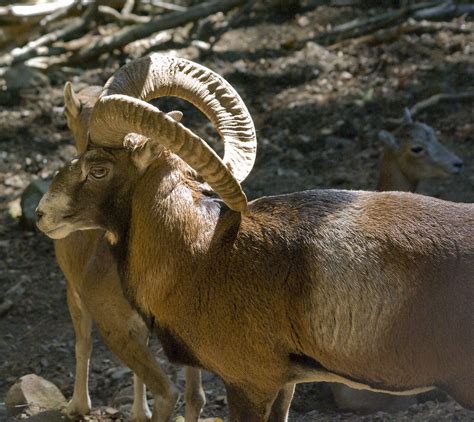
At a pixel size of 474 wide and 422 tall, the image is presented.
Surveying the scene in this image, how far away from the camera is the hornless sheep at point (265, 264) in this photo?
548cm

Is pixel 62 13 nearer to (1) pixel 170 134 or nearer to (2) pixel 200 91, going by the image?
(2) pixel 200 91

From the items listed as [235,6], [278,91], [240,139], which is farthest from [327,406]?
[235,6]

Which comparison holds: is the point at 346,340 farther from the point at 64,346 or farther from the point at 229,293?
the point at 64,346

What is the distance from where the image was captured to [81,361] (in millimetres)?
7898

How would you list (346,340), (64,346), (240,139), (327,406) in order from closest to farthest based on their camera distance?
1. (346,340)
2. (240,139)
3. (327,406)
4. (64,346)

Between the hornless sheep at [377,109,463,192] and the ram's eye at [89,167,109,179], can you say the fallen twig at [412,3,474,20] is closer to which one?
the hornless sheep at [377,109,463,192]

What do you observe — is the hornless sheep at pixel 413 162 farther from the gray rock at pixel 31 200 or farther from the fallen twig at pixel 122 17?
the fallen twig at pixel 122 17

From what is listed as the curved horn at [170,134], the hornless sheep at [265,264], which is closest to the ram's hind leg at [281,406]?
the hornless sheep at [265,264]

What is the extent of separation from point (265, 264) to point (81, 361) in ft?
8.99

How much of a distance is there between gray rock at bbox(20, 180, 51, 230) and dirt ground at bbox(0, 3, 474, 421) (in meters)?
0.16

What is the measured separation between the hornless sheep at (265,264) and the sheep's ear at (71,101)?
1.38 meters

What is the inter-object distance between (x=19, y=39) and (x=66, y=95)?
25.6 feet

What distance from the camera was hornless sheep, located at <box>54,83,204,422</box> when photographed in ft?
22.6

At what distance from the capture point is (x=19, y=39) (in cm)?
1491
